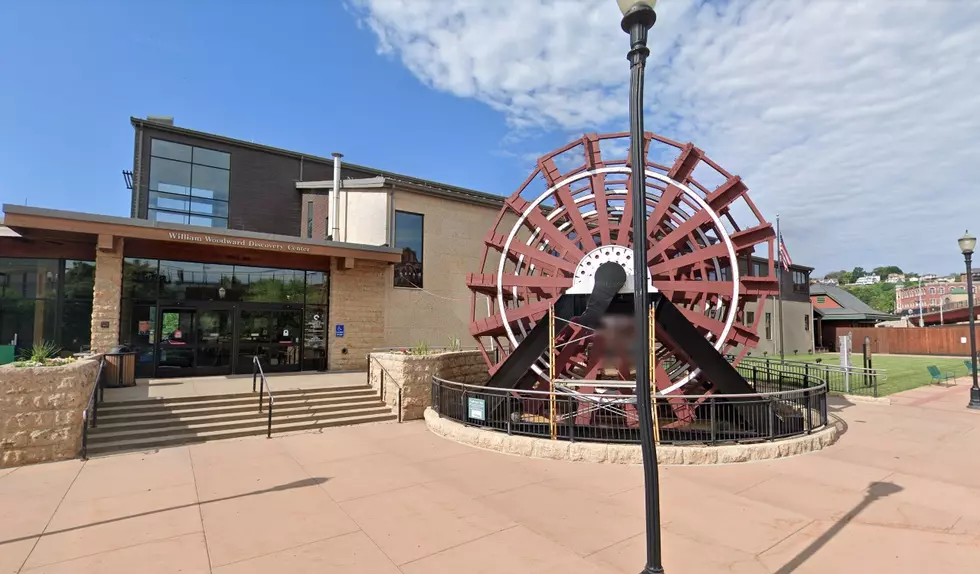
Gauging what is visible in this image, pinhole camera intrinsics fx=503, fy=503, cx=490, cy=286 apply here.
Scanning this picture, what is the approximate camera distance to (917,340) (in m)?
39.1

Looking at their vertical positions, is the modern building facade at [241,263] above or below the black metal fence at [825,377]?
above

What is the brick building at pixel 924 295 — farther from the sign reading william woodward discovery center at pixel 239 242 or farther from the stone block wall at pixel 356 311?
the sign reading william woodward discovery center at pixel 239 242

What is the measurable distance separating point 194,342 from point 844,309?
5082 cm

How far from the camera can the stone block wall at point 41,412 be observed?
24.8 ft

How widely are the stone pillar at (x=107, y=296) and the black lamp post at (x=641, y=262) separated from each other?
565 inches

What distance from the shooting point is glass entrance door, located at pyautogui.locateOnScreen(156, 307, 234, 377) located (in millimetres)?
14320

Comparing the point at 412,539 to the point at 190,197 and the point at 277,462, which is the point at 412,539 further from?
the point at 190,197

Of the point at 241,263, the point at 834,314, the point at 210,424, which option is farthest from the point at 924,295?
the point at 210,424

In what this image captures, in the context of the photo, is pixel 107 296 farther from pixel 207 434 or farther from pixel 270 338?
pixel 207 434

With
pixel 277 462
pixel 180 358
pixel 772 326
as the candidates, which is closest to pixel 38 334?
pixel 180 358

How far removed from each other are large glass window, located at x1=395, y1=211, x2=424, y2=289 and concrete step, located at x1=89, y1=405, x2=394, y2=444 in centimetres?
720

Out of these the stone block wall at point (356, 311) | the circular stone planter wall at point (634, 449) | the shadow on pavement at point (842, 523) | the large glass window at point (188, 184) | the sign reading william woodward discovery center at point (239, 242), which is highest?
the large glass window at point (188, 184)

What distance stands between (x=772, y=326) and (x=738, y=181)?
29038mm

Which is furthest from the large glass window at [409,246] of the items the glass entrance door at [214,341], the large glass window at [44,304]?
the large glass window at [44,304]
